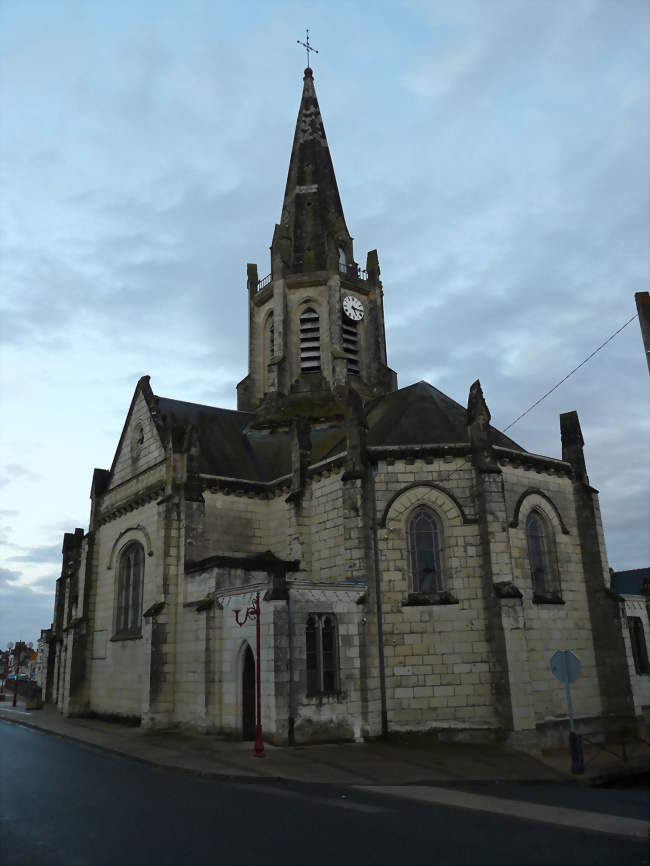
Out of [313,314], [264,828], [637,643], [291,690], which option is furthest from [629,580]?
[264,828]

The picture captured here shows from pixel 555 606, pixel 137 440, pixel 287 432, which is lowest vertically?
pixel 555 606

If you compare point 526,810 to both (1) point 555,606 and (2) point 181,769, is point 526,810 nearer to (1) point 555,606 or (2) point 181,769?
(2) point 181,769

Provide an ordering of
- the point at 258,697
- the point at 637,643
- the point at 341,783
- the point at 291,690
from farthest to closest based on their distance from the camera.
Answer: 1. the point at 637,643
2. the point at 291,690
3. the point at 258,697
4. the point at 341,783

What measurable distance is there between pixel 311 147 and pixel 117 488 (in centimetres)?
2046

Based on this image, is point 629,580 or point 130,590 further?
point 629,580

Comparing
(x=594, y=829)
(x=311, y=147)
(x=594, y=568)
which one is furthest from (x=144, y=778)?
(x=311, y=147)

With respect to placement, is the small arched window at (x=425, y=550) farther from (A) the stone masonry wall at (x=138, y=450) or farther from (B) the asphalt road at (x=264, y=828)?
(A) the stone masonry wall at (x=138, y=450)

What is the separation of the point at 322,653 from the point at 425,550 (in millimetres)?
4235

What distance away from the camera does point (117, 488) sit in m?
27.4

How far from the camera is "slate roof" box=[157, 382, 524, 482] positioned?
68.8 ft

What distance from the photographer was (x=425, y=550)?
19328 mm

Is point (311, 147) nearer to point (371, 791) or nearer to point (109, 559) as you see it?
point (109, 559)

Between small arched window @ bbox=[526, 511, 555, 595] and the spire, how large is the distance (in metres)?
15.9

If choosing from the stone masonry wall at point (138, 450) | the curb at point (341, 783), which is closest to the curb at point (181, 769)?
the curb at point (341, 783)
